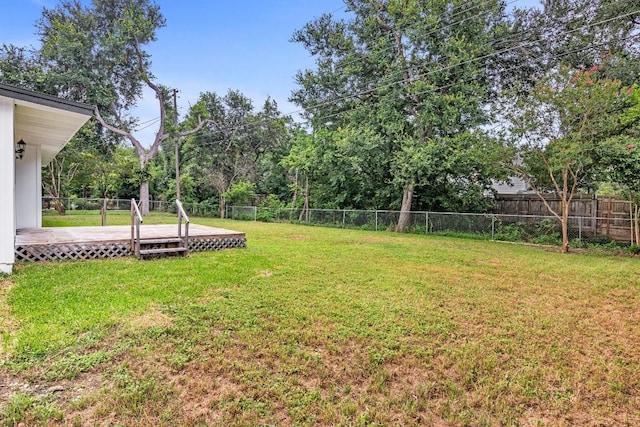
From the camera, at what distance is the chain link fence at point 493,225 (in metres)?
10.5

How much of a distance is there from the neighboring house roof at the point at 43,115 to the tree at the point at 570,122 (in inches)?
401

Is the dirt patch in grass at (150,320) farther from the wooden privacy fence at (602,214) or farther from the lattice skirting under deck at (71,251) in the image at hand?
the wooden privacy fence at (602,214)

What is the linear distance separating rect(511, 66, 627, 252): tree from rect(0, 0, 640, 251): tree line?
35mm

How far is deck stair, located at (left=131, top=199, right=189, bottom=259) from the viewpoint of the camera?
262 inches

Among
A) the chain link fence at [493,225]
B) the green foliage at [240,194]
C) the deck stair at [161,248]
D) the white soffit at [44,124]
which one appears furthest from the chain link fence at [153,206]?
the deck stair at [161,248]

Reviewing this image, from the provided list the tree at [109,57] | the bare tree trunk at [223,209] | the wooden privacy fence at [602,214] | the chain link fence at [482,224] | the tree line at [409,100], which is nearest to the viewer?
the tree line at [409,100]

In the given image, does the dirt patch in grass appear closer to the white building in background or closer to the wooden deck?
the white building in background

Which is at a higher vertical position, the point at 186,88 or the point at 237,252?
the point at 186,88

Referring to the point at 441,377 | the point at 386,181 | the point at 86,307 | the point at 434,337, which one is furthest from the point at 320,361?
the point at 386,181

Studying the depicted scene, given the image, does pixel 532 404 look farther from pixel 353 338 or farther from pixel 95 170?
pixel 95 170

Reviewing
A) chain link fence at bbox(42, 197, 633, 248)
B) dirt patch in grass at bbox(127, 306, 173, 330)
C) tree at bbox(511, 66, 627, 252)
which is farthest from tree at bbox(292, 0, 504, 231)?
dirt patch in grass at bbox(127, 306, 173, 330)

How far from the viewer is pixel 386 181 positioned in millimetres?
15820

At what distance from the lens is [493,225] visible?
12.1m

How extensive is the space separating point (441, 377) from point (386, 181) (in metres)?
13.6
